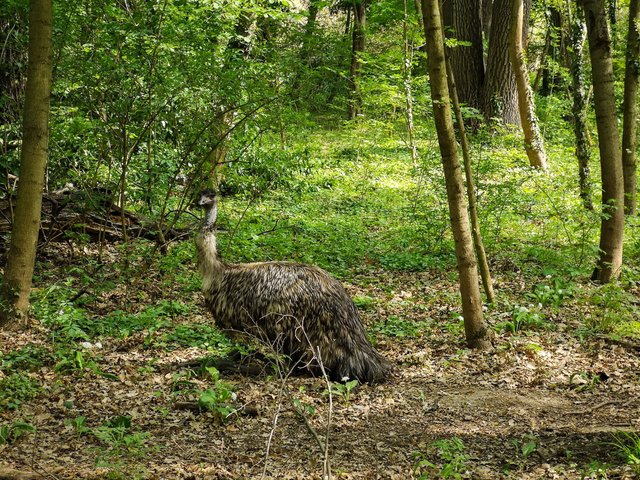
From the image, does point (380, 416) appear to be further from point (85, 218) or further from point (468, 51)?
point (468, 51)


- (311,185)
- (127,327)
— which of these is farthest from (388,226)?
(127,327)

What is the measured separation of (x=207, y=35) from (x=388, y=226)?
222 inches

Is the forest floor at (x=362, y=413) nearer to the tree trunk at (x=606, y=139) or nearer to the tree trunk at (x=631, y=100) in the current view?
the tree trunk at (x=606, y=139)

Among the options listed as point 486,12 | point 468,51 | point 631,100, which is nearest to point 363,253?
point 631,100

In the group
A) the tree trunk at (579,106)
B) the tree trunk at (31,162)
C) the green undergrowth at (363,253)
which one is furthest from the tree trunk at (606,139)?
the tree trunk at (31,162)

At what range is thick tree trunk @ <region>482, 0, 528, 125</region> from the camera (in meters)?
18.1

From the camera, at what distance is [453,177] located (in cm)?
723

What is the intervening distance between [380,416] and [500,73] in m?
14.5

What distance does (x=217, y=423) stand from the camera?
6.03 metres

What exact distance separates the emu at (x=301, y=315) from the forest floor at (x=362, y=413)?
0.85 ft

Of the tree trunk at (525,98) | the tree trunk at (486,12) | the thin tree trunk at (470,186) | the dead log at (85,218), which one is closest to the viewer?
the thin tree trunk at (470,186)

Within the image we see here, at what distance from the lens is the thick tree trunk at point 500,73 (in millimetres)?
18062

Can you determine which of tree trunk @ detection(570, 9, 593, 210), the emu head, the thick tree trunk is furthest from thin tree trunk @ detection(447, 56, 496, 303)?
the thick tree trunk

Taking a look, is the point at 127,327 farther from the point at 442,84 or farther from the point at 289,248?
the point at 442,84
